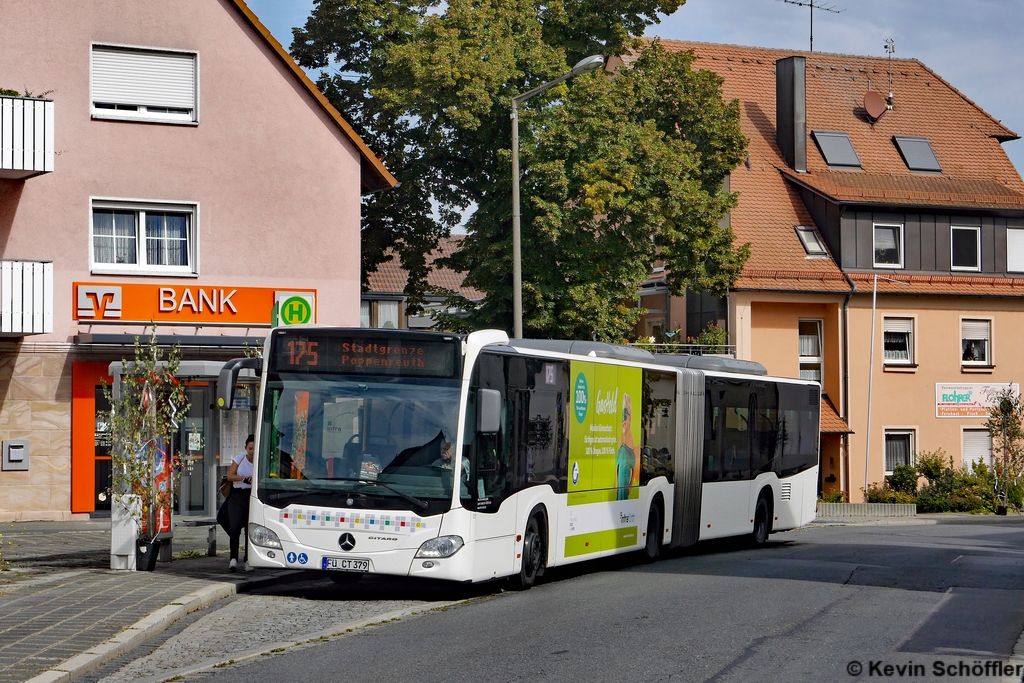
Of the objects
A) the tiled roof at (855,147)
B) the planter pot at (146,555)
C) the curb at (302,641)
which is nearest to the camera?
the curb at (302,641)

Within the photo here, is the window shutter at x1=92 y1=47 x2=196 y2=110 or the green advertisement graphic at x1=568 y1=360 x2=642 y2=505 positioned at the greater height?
the window shutter at x1=92 y1=47 x2=196 y2=110

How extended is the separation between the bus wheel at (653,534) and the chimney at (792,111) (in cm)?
2788

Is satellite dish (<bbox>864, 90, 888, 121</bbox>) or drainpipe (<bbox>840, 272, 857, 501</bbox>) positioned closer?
drainpipe (<bbox>840, 272, 857, 501</bbox>)

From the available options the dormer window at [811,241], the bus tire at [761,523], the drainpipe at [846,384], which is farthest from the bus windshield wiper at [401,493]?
the dormer window at [811,241]

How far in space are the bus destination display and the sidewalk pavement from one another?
2.50m

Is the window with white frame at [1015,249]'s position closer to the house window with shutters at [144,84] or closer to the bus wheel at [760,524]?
the bus wheel at [760,524]

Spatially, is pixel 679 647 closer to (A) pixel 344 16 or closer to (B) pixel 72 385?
(B) pixel 72 385

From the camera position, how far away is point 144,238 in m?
25.5

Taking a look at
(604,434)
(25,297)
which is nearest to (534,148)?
(25,297)

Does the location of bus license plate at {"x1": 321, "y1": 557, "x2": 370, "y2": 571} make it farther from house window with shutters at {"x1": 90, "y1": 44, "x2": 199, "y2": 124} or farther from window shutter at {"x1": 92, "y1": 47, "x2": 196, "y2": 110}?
window shutter at {"x1": 92, "y1": 47, "x2": 196, "y2": 110}

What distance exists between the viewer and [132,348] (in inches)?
974

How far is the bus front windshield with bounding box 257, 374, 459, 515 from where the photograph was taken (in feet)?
43.6

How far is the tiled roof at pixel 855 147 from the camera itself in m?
42.2

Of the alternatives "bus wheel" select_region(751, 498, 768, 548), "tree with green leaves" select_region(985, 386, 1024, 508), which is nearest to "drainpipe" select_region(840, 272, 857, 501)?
"tree with green leaves" select_region(985, 386, 1024, 508)
